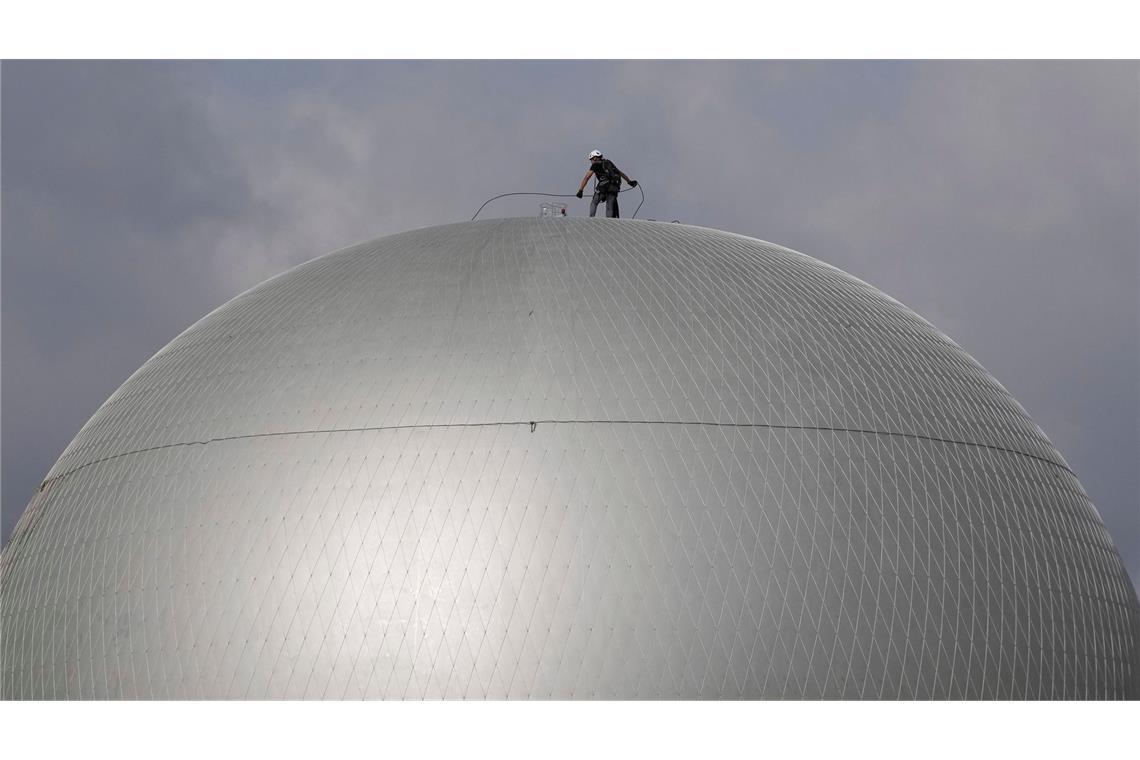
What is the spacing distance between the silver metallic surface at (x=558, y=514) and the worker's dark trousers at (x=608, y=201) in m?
5.37

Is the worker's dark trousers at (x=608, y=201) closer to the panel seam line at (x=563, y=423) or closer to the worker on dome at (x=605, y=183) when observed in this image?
the worker on dome at (x=605, y=183)

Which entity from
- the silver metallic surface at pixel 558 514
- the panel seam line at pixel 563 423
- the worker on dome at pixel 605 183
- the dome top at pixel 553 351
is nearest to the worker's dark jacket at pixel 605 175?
the worker on dome at pixel 605 183

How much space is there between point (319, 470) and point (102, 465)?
525 centimetres

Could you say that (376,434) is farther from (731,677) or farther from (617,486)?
(731,677)

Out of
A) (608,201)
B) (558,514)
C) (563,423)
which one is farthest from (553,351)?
(608,201)

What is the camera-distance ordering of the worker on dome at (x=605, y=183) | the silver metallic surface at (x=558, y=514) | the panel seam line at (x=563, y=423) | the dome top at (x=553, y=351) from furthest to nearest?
the worker on dome at (x=605, y=183)
the dome top at (x=553, y=351)
the panel seam line at (x=563, y=423)
the silver metallic surface at (x=558, y=514)

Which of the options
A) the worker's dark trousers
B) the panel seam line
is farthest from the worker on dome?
the panel seam line

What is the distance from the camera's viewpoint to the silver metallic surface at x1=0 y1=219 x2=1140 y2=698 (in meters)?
15.9

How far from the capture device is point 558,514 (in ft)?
53.5

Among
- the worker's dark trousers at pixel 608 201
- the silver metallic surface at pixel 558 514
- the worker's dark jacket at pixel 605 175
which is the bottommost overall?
the silver metallic surface at pixel 558 514

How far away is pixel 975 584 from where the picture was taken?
703 inches

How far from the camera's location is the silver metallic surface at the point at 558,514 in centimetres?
1593

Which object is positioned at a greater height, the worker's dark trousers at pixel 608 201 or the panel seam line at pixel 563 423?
the worker's dark trousers at pixel 608 201

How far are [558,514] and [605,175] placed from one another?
1241cm
